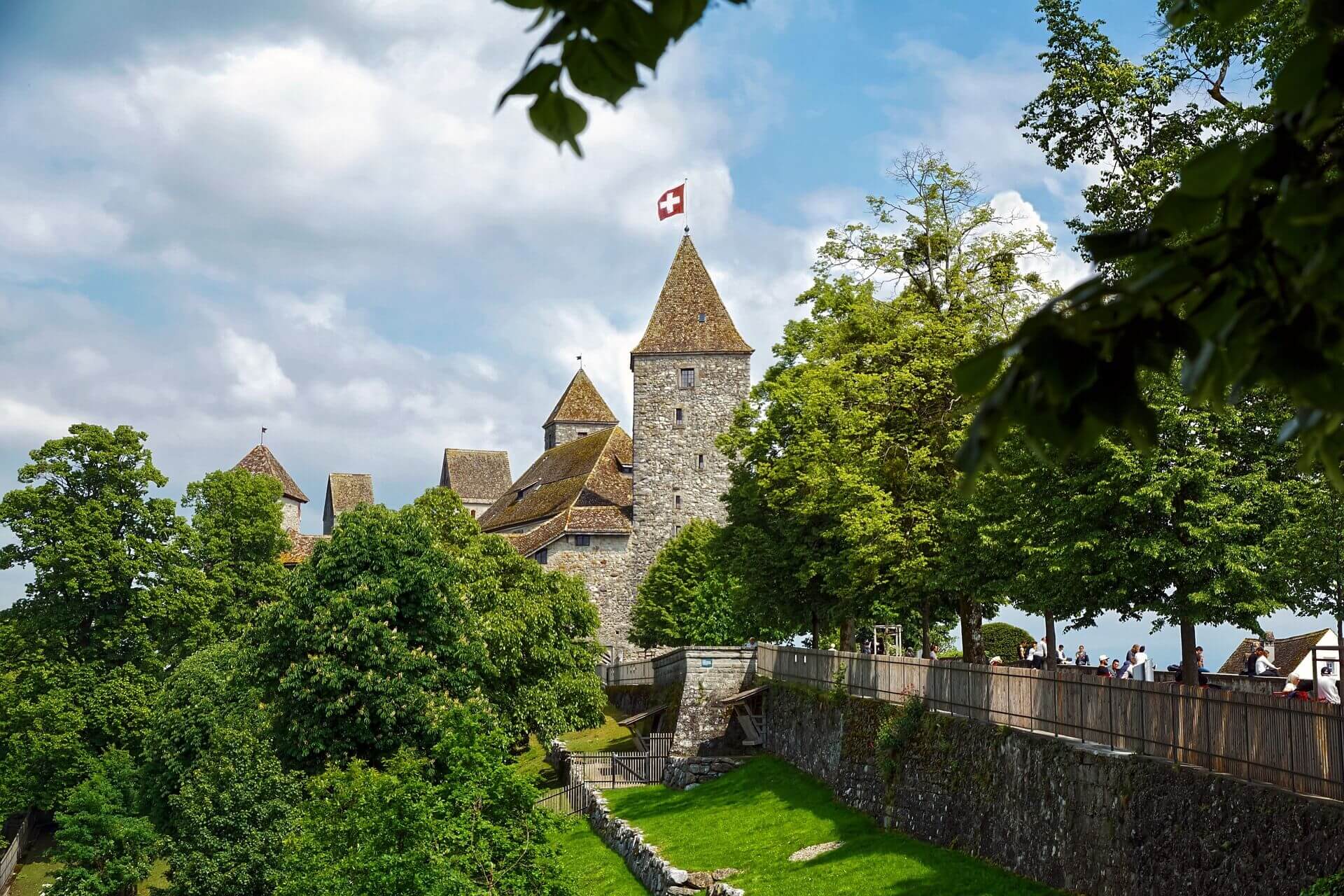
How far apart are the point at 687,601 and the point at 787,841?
3919cm

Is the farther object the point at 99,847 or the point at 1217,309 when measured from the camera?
the point at 99,847

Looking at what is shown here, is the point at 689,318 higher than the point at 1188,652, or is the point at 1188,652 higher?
the point at 689,318

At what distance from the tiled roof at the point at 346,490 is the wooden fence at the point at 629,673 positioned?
5990cm

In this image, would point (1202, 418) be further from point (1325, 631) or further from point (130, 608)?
point (130, 608)

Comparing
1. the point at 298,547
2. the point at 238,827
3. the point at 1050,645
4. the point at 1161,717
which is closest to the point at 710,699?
the point at 238,827

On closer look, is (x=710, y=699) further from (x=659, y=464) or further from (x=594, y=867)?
(x=659, y=464)

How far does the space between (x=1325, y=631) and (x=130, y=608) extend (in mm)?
36665

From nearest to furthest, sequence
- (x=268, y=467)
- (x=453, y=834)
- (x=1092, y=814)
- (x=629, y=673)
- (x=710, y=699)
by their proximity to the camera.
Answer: (x=1092, y=814) < (x=453, y=834) < (x=710, y=699) < (x=629, y=673) < (x=268, y=467)

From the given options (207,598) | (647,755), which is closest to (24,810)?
(207,598)

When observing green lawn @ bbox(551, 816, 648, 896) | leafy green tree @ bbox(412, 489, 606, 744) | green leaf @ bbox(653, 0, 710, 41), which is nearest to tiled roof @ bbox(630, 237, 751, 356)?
leafy green tree @ bbox(412, 489, 606, 744)

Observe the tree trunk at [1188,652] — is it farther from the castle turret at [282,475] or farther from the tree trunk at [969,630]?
the castle turret at [282,475]

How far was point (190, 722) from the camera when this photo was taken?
39781 mm

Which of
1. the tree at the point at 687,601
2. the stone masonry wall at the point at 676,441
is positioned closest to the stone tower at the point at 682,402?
the stone masonry wall at the point at 676,441

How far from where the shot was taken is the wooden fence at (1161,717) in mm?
13328
